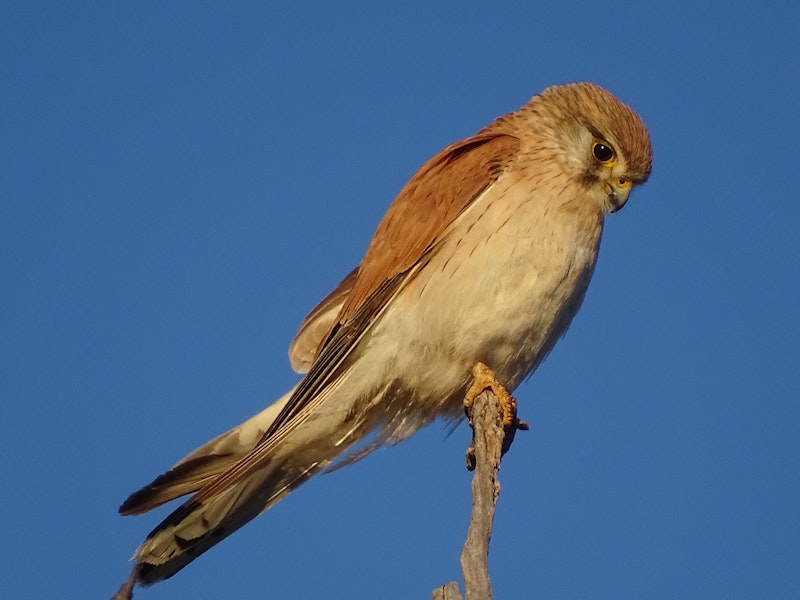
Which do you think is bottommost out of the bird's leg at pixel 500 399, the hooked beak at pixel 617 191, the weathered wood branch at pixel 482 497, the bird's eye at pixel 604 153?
the weathered wood branch at pixel 482 497

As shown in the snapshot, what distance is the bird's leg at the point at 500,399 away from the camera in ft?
12.9

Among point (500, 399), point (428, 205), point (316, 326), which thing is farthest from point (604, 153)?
point (316, 326)

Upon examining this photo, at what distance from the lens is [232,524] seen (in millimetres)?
3977

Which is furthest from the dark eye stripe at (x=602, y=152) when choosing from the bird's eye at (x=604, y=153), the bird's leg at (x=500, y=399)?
the bird's leg at (x=500, y=399)

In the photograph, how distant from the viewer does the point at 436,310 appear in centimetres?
403

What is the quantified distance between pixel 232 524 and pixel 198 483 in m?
0.21

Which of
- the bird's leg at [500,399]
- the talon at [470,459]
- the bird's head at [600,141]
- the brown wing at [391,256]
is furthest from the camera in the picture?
the bird's head at [600,141]

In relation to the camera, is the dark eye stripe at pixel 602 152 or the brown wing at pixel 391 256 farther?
the dark eye stripe at pixel 602 152

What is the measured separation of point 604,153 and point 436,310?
1.11 m

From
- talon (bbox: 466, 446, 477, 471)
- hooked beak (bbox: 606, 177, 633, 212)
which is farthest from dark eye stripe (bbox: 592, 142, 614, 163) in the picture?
talon (bbox: 466, 446, 477, 471)

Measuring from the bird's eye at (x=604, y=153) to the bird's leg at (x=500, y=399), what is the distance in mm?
1087

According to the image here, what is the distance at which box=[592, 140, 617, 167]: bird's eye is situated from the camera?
447 centimetres

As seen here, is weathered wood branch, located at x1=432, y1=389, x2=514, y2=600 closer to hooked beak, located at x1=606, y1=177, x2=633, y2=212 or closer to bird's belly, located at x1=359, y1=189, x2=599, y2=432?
→ bird's belly, located at x1=359, y1=189, x2=599, y2=432

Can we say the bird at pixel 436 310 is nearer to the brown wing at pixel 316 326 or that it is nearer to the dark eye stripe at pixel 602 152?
the dark eye stripe at pixel 602 152
